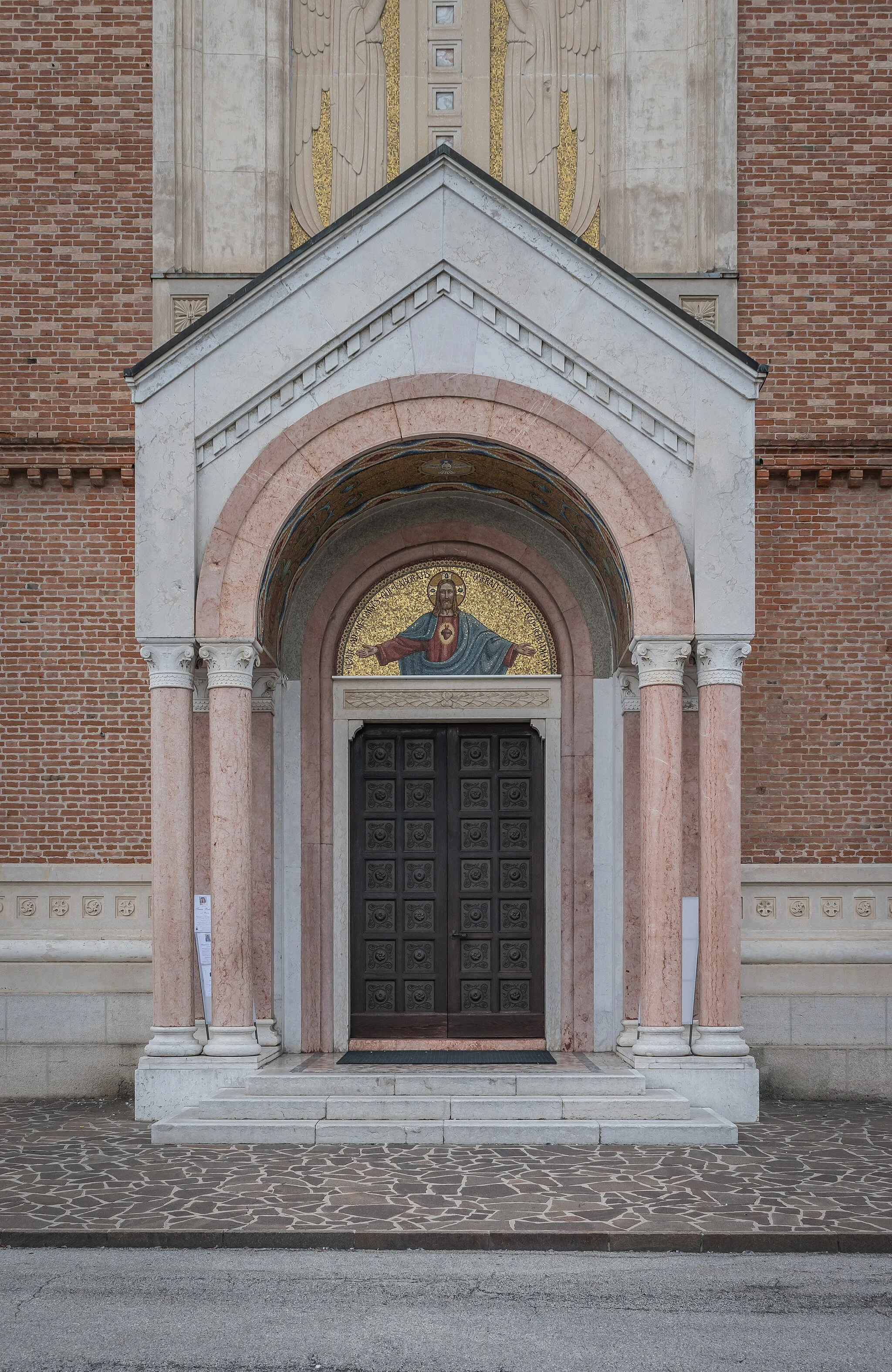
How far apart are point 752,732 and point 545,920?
2.48 m

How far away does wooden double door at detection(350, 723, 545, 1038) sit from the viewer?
13.0 m

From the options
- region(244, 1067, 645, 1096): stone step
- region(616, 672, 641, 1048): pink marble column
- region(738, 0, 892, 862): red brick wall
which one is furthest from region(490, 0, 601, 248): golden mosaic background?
region(244, 1067, 645, 1096): stone step

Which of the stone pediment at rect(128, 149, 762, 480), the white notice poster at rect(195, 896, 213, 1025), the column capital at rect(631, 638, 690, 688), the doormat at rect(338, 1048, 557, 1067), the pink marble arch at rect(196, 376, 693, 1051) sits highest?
the stone pediment at rect(128, 149, 762, 480)

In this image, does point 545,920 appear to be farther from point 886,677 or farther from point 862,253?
point 862,253

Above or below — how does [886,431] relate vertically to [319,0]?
below

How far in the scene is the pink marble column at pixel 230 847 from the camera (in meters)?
10.9

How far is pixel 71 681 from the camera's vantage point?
13211 mm

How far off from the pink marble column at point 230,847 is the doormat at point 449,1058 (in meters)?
1.16

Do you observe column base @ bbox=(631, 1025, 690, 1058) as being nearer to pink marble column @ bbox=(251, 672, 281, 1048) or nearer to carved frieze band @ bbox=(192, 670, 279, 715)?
pink marble column @ bbox=(251, 672, 281, 1048)

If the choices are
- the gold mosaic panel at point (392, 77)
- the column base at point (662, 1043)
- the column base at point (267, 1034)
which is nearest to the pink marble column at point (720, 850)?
the column base at point (662, 1043)

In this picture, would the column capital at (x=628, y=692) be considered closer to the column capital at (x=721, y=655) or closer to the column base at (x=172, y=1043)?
the column capital at (x=721, y=655)

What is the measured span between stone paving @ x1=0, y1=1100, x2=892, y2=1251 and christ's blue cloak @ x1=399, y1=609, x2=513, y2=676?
449 centimetres

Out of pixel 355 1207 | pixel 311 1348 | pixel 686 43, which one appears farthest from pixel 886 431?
pixel 311 1348

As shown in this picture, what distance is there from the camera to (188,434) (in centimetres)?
1110
